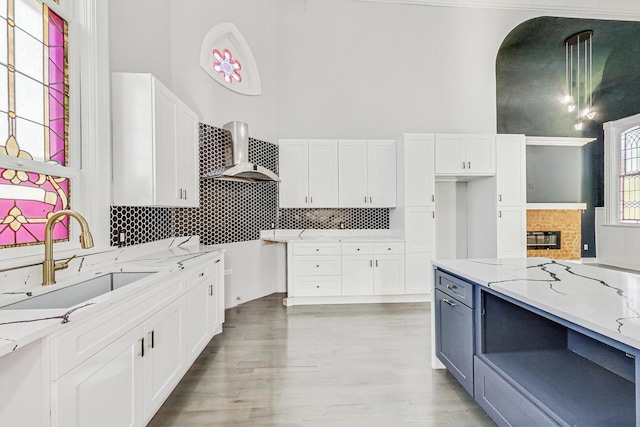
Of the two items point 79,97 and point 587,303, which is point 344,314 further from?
point 79,97

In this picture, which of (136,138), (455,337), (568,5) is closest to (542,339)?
(455,337)

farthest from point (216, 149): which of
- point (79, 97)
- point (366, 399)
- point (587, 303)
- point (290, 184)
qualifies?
point (587, 303)

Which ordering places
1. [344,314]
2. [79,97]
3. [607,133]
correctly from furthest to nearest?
[607,133] < [344,314] < [79,97]

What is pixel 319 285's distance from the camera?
4.02 metres

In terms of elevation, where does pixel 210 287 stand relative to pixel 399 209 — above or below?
below

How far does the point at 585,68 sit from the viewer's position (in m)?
5.97

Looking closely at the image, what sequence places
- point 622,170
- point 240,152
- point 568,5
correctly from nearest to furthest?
point 240,152 → point 568,5 → point 622,170

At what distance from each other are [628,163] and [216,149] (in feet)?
26.8

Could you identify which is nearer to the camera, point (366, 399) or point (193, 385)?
point (366, 399)

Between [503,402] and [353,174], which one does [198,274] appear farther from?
[353,174]

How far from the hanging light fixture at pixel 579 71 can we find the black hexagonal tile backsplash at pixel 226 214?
4845 millimetres

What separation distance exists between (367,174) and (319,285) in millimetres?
1753

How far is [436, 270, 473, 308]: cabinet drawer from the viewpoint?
6.09 ft

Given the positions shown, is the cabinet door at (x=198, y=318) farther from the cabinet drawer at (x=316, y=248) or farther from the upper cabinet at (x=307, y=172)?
the upper cabinet at (x=307, y=172)
